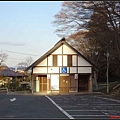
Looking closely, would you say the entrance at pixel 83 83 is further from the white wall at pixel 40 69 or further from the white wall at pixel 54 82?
the white wall at pixel 40 69

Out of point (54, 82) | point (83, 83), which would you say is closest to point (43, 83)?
point (54, 82)

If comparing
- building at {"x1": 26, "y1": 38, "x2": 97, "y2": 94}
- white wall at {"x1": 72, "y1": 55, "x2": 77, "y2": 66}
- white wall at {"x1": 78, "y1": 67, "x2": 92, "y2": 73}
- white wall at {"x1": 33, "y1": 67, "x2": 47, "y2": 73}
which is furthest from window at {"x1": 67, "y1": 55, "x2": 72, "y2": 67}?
white wall at {"x1": 33, "y1": 67, "x2": 47, "y2": 73}

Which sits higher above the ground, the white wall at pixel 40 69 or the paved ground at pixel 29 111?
the white wall at pixel 40 69

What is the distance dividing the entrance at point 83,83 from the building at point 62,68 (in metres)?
1.22

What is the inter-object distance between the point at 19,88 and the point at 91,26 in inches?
977

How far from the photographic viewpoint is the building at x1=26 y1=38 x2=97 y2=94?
4853cm

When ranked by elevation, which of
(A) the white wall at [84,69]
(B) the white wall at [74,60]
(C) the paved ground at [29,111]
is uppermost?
(B) the white wall at [74,60]

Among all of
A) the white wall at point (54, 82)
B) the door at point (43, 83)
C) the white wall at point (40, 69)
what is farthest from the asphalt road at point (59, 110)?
the door at point (43, 83)

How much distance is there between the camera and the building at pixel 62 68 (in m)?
48.5

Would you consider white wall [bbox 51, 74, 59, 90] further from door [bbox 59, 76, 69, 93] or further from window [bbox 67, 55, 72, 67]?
window [bbox 67, 55, 72, 67]

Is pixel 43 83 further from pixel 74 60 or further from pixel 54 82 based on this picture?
pixel 74 60

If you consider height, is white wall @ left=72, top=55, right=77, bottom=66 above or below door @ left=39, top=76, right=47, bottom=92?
above

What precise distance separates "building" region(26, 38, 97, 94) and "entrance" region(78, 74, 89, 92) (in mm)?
1221

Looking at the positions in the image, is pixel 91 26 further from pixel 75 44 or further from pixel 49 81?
pixel 75 44
